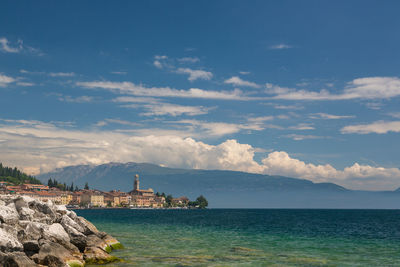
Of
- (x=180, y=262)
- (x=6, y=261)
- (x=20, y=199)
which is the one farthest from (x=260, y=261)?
(x=20, y=199)

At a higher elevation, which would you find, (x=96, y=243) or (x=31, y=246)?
(x=31, y=246)

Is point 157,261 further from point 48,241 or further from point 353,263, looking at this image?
point 353,263

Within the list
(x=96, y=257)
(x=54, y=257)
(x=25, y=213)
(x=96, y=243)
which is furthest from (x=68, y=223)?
(x=54, y=257)

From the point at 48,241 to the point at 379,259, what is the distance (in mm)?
28543

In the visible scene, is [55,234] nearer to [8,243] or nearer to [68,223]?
[8,243]

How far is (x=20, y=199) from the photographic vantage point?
3981cm

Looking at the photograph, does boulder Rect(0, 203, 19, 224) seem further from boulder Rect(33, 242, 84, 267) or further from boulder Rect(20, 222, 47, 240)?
boulder Rect(33, 242, 84, 267)

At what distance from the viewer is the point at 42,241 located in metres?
29.5

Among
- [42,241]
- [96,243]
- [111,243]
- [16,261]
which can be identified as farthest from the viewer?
[111,243]

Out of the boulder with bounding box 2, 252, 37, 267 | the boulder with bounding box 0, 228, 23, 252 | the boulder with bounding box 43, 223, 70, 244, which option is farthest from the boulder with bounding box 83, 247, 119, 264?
the boulder with bounding box 2, 252, 37, 267

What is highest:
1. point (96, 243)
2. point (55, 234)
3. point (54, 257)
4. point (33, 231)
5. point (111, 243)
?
point (33, 231)

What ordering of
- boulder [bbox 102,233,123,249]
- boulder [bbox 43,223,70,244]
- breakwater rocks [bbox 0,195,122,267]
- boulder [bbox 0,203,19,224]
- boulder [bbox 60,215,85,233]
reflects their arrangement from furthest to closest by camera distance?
boulder [bbox 102,233,123,249] → boulder [bbox 60,215,85,233] → boulder [bbox 43,223,70,244] → boulder [bbox 0,203,19,224] → breakwater rocks [bbox 0,195,122,267]

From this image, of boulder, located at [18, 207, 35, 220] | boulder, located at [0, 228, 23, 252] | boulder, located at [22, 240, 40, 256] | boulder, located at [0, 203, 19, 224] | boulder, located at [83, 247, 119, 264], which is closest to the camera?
boulder, located at [0, 228, 23, 252]

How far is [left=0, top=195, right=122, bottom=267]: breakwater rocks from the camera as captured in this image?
26.0 m
